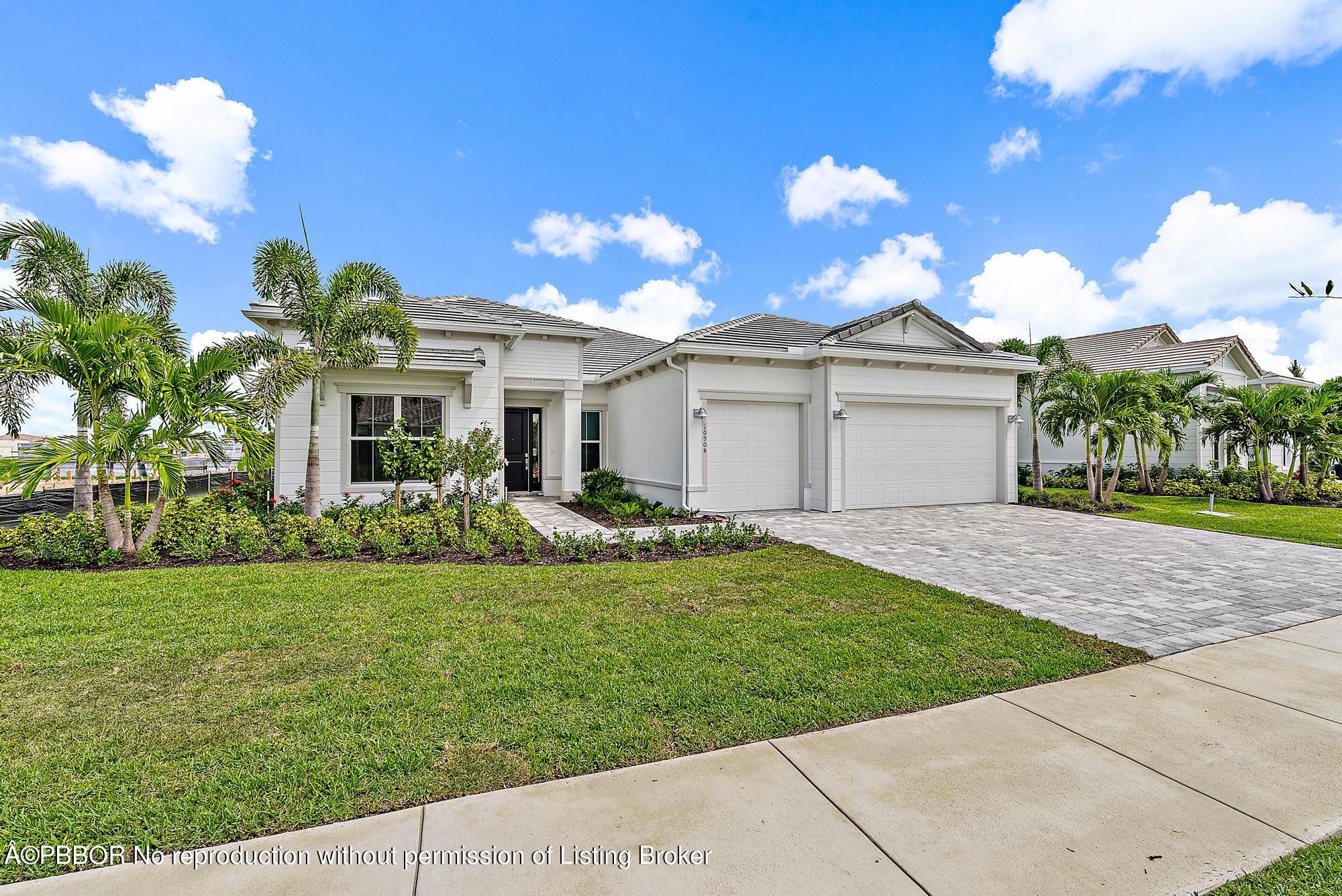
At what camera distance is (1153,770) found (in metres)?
2.71

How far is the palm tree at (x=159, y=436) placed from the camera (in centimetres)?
657

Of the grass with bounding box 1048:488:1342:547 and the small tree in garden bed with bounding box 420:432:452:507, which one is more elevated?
the small tree in garden bed with bounding box 420:432:452:507

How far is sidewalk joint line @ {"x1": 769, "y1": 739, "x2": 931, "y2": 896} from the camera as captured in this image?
6.66 feet

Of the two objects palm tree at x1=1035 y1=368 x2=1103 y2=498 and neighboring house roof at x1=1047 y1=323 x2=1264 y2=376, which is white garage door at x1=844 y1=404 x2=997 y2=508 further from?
neighboring house roof at x1=1047 y1=323 x2=1264 y2=376

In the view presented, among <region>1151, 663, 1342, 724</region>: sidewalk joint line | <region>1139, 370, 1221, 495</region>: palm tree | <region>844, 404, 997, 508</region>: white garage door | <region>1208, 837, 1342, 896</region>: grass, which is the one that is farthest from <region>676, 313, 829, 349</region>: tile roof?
<region>1208, 837, 1342, 896</region>: grass

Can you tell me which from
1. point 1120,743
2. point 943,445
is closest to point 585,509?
point 943,445

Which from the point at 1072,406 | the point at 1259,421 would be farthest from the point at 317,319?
the point at 1259,421

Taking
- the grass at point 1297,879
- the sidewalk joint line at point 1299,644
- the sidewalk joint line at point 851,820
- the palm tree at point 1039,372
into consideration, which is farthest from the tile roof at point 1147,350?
the sidewalk joint line at point 851,820

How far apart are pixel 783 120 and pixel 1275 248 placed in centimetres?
1159

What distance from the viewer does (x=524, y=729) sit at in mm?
3004

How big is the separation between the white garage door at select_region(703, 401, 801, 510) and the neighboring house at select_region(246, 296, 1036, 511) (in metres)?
0.03

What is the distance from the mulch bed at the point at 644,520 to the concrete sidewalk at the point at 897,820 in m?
7.02

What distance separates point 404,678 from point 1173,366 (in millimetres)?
24793

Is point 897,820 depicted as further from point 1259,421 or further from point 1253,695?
point 1259,421
